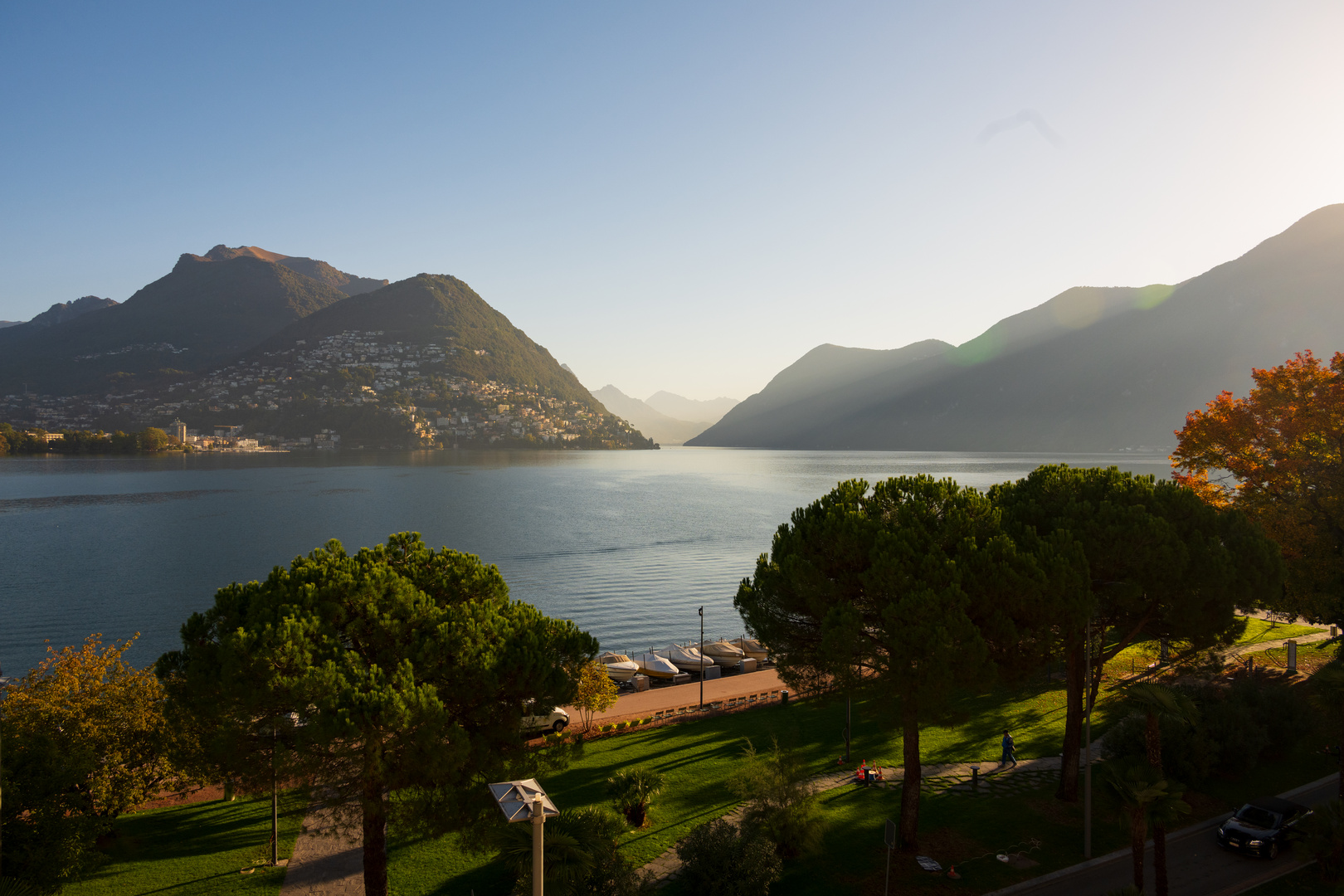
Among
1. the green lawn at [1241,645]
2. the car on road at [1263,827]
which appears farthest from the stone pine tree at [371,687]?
the green lawn at [1241,645]

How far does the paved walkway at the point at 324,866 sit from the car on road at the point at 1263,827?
20.9 metres

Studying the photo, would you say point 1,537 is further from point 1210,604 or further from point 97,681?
point 1210,604

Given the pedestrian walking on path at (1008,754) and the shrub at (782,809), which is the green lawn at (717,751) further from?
the shrub at (782,809)

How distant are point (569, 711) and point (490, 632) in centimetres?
1733

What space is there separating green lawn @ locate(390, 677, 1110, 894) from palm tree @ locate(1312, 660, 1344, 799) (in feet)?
24.3

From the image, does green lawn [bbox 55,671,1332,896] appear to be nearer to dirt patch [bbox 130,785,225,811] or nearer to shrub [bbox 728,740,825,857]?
dirt patch [bbox 130,785,225,811]

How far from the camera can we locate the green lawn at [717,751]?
17.0 m

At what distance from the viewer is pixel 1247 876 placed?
51.9 feet

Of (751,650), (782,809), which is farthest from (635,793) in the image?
(751,650)

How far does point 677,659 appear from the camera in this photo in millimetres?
38406

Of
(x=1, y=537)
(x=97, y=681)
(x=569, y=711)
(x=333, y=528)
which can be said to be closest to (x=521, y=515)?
(x=333, y=528)

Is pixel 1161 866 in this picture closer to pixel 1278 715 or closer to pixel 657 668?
pixel 1278 715

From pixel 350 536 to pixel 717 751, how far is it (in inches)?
2430

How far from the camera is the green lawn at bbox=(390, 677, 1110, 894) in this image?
1695 cm
